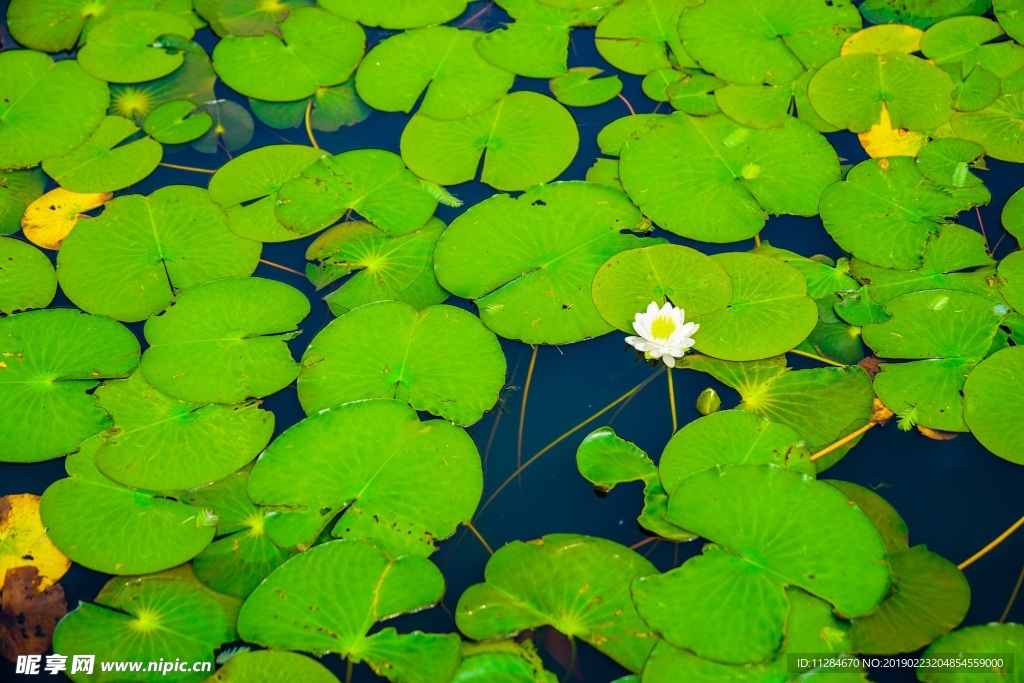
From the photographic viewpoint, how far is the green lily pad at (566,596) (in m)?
1.47

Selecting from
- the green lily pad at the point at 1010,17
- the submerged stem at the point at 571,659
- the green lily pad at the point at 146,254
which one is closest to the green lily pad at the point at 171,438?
the green lily pad at the point at 146,254

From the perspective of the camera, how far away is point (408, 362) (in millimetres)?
1838

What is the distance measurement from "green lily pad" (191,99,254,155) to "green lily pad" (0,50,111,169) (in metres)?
0.36

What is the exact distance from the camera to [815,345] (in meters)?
1.89

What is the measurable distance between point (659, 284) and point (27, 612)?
169 cm

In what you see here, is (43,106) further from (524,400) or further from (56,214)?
(524,400)

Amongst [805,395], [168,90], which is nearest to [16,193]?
[168,90]

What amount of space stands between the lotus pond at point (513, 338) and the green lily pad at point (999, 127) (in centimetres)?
1

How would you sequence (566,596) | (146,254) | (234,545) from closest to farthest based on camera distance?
(566,596) → (234,545) → (146,254)

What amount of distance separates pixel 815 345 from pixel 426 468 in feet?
3.48

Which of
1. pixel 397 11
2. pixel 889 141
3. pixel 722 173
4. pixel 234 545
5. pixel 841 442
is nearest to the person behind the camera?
pixel 234 545

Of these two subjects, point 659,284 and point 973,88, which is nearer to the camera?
point 659,284

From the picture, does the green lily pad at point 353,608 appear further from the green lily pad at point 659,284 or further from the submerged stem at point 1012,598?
the submerged stem at point 1012,598

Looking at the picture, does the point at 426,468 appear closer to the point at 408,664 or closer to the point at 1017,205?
the point at 408,664
